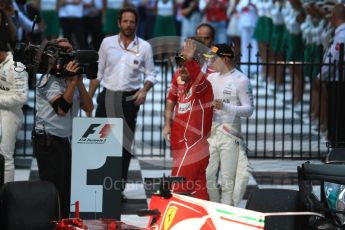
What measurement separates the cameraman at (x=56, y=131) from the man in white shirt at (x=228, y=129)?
1356mm

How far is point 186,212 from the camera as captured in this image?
24.6 feet

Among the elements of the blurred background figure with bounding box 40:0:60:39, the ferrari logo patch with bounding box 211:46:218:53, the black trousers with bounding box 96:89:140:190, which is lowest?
the black trousers with bounding box 96:89:140:190

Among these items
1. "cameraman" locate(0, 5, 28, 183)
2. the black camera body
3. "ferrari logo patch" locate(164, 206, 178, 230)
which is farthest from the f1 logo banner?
"ferrari logo patch" locate(164, 206, 178, 230)

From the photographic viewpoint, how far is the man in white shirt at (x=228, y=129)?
1120 cm

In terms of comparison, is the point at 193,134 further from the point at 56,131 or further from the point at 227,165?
the point at 56,131

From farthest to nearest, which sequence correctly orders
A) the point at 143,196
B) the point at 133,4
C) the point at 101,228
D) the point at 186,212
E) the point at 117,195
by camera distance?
1. the point at 133,4
2. the point at 143,196
3. the point at 117,195
4. the point at 101,228
5. the point at 186,212

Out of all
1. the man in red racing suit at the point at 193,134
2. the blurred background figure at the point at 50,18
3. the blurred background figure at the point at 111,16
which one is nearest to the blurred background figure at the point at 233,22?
the blurred background figure at the point at 111,16

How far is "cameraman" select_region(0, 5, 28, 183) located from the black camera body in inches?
29.8

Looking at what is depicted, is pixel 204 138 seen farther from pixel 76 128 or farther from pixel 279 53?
pixel 279 53

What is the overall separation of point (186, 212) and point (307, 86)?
13.9m

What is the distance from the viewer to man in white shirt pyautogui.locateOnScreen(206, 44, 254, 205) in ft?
36.8

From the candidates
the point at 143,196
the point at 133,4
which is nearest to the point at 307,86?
the point at 133,4

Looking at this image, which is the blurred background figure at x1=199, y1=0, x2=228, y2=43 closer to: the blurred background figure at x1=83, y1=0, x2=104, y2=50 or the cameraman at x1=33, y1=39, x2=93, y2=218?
the blurred background figure at x1=83, y1=0, x2=104, y2=50

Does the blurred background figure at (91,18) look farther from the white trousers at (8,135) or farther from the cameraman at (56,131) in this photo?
the cameraman at (56,131)
